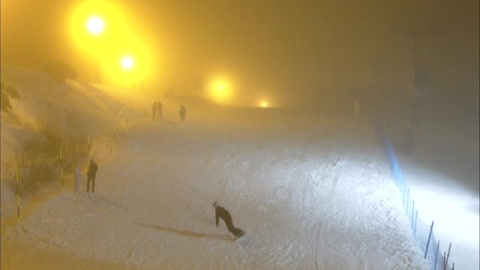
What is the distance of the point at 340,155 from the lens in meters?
31.1

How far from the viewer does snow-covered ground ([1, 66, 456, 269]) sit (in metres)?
15.3

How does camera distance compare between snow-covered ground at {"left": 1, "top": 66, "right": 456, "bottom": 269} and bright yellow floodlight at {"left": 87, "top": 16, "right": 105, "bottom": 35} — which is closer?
snow-covered ground at {"left": 1, "top": 66, "right": 456, "bottom": 269}

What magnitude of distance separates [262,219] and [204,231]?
2.81 metres

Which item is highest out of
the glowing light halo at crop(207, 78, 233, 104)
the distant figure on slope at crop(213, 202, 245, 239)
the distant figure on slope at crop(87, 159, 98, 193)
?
the glowing light halo at crop(207, 78, 233, 104)

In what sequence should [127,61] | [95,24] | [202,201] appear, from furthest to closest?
[127,61] → [95,24] → [202,201]

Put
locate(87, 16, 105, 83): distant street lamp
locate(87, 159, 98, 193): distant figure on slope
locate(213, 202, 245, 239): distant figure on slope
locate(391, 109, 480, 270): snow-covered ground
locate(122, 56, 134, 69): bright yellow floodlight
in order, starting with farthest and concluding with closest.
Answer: locate(122, 56, 134, 69): bright yellow floodlight → locate(87, 16, 105, 83): distant street lamp → locate(391, 109, 480, 270): snow-covered ground → locate(87, 159, 98, 193): distant figure on slope → locate(213, 202, 245, 239): distant figure on slope

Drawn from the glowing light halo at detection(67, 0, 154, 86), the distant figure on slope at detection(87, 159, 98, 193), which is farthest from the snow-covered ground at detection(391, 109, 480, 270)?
the glowing light halo at detection(67, 0, 154, 86)

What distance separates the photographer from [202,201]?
824 inches

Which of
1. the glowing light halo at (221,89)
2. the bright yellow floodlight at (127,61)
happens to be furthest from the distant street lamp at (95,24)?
the glowing light halo at (221,89)

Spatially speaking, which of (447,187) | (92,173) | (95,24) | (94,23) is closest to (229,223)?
(92,173)

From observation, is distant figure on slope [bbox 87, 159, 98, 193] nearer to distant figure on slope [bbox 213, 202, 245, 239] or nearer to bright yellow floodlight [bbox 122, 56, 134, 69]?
distant figure on slope [bbox 213, 202, 245, 239]

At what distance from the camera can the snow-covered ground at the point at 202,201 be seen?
603 inches

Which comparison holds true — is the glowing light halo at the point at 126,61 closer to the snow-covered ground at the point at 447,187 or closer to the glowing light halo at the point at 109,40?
the glowing light halo at the point at 109,40

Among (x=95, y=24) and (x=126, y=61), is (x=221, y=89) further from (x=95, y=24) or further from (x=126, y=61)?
(x=95, y=24)
